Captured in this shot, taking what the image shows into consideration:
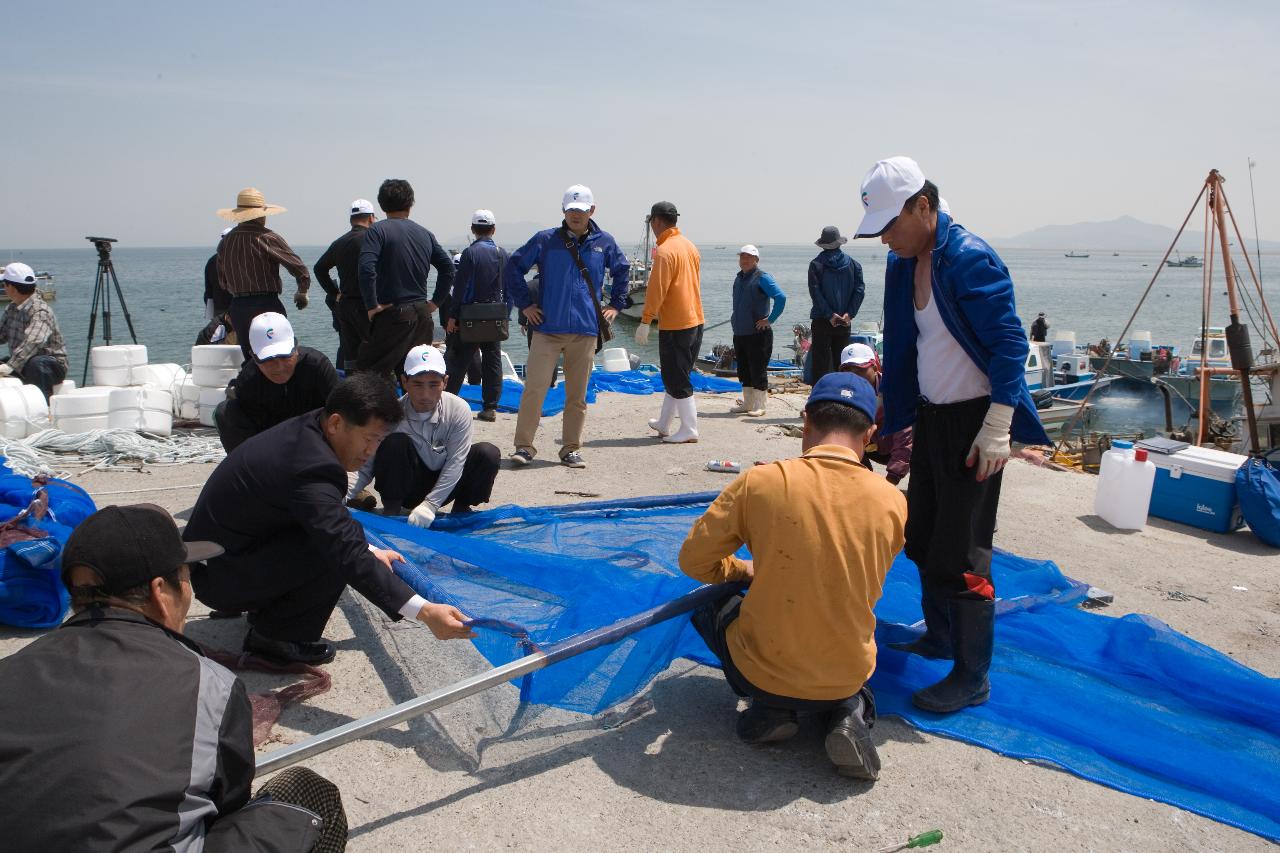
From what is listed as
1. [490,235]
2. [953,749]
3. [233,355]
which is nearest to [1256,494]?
[953,749]

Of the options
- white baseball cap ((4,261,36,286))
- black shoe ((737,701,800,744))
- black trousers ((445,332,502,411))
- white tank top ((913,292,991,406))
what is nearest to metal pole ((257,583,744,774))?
black shoe ((737,701,800,744))

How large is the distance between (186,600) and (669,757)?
5.02ft

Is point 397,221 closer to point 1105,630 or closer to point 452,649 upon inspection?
point 452,649

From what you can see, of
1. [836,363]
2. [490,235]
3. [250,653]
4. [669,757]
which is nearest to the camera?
[669,757]

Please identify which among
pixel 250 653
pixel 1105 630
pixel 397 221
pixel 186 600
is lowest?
pixel 250 653

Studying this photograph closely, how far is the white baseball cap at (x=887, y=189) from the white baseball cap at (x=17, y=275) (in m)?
7.21

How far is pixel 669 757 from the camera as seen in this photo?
2.79 meters

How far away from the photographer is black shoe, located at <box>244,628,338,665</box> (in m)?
3.29

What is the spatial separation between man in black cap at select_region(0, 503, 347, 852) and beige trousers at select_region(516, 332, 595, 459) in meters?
4.73

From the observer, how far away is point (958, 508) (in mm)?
3025

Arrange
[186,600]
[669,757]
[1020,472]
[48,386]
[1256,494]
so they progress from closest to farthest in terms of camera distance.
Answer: [186,600], [669,757], [1256,494], [1020,472], [48,386]

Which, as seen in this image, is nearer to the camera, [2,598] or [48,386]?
[2,598]

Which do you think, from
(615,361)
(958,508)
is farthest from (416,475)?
(615,361)

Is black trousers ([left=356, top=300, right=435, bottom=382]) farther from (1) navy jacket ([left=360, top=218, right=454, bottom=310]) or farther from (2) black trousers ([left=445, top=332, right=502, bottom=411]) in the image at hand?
(2) black trousers ([left=445, top=332, right=502, bottom=411])
